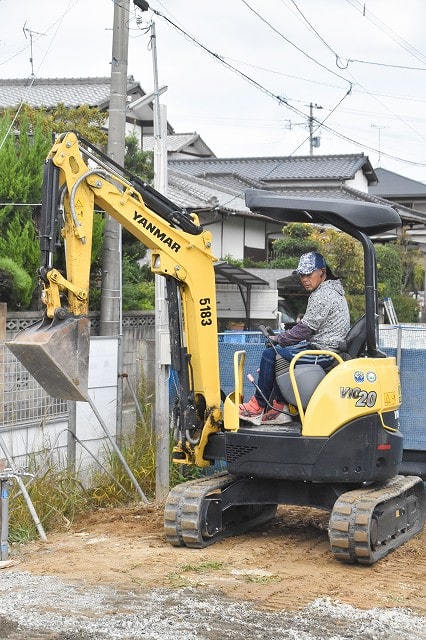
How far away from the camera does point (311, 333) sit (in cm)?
849

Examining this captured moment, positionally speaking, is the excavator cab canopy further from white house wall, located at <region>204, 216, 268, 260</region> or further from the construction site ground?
white house wall, located at <region>204, 216, 268, 260</region>

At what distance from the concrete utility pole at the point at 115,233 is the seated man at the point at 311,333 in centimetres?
322

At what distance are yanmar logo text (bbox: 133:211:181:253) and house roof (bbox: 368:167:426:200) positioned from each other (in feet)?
119

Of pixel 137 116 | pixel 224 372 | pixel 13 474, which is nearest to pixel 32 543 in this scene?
pixel 13 474

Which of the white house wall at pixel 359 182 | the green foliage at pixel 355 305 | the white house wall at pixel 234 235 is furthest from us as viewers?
the white house wall at pixel 359 182

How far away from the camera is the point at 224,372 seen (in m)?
11.5

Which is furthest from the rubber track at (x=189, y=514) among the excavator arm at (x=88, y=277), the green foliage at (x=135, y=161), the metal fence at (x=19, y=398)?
the green foliage at (x=135, y=161)

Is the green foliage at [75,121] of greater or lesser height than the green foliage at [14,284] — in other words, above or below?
above

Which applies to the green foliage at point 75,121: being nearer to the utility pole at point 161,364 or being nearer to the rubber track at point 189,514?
the utility pole at point 161,364

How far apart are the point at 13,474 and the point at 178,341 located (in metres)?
1.95

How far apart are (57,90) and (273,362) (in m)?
21.2

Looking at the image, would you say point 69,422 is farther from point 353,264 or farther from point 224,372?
point 353,264

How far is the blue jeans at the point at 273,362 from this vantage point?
842 cm

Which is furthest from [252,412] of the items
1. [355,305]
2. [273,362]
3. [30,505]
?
[355,305]
